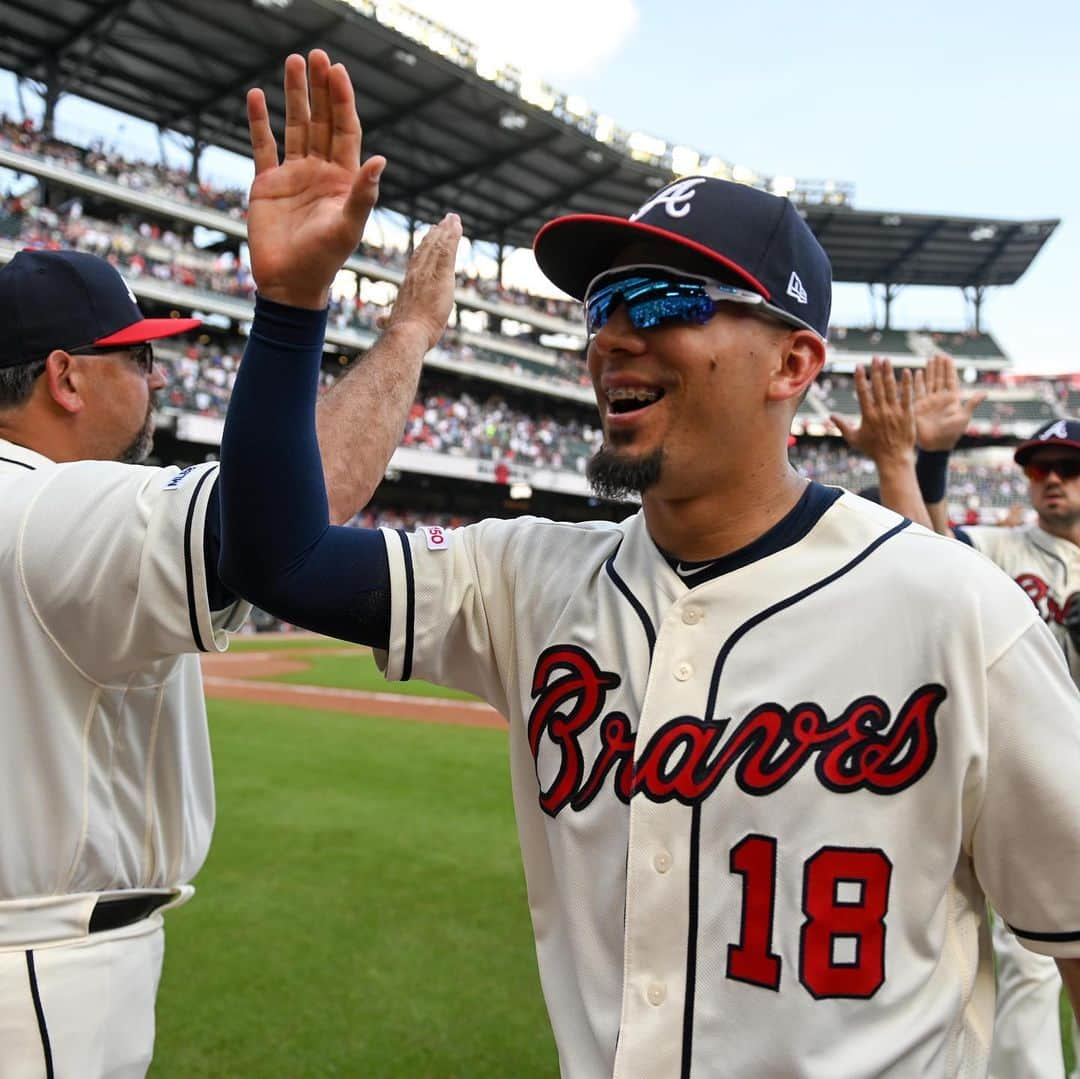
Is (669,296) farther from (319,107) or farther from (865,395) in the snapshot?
(865,395)

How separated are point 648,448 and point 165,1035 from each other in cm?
346

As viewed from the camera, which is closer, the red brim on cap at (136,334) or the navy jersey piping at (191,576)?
the navy jersey piping at (191,576)

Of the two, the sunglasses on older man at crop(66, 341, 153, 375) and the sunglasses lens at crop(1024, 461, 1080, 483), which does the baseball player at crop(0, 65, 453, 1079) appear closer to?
the sunglasses on older man at crop(66, 341, 153, 375)

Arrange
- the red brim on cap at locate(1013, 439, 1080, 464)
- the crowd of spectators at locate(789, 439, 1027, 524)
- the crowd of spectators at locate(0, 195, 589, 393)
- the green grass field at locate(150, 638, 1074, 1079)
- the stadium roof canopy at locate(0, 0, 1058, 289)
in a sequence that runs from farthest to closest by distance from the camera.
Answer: the crowd of spectators at locate(789, 439, 1027, 524)
the stadium roof canopy at locate(0, 0, 1058, 289)
the crowd of spectators at locate(0, 195, 589, 393)
the red brim on cap at locate(1013, 439, 1080, 464)
the green grass field at locate(150, 638, 1074, 1079)

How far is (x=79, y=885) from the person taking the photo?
6.37ft

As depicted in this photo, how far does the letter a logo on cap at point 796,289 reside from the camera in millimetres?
1618

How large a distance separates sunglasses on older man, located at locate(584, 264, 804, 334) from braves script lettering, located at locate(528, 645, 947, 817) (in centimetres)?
59

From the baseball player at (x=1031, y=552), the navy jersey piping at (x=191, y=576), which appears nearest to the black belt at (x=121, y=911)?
the navy jersey piping at (x=191, y=576)

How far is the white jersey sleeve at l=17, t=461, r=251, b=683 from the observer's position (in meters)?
1.64

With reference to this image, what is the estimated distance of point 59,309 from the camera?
6.98 ft

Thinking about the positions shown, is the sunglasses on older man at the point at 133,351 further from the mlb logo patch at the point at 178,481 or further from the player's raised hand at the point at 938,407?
the player's raised hand at the point at 938,407

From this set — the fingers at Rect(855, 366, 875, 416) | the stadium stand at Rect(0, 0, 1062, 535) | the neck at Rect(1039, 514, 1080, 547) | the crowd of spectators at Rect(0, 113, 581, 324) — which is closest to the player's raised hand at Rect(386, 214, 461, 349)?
the fingers at Rect(855, 366, 875, 416)

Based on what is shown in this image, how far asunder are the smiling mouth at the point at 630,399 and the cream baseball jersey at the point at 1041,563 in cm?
309

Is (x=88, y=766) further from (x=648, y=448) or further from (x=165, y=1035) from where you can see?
(x=165, y=1035)
